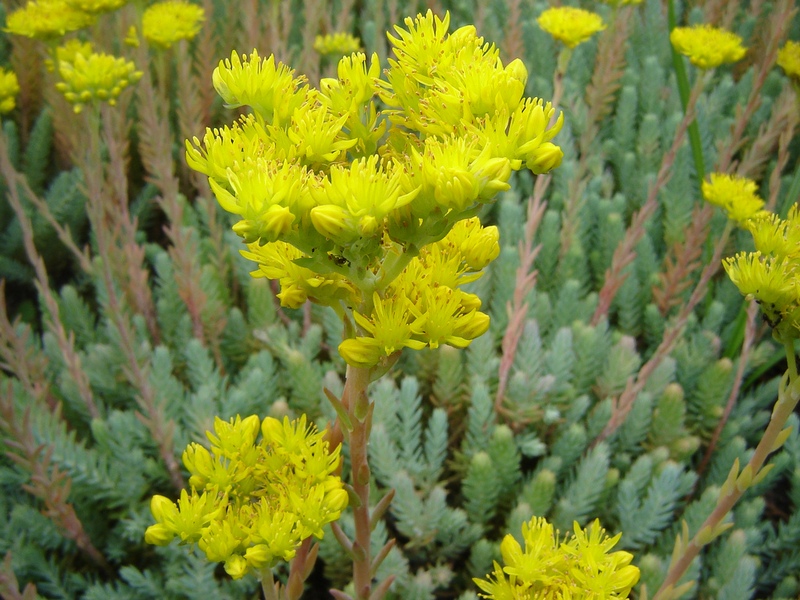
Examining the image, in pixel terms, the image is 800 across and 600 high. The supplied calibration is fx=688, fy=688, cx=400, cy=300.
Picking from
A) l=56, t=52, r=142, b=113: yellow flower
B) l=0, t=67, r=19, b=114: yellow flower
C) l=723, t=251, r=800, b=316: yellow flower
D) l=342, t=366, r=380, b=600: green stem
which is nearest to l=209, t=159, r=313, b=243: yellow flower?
l=342, t=366, r=380, b=600: green stem

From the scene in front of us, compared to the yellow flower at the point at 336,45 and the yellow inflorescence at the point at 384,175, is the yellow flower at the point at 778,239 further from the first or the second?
the yellow flower at the point at 336,45

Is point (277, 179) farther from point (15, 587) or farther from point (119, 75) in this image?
point (119, 75)

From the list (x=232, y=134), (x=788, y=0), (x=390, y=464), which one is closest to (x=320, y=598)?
(x=390, y=464)

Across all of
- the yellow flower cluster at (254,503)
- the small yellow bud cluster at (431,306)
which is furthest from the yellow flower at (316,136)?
the yellow flower cluster at (254,503)

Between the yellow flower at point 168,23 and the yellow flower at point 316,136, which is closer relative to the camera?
the yellow flower at point 316,136

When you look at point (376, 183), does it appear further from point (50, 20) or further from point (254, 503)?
point (50, 20)

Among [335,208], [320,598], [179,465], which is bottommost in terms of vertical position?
[320,598]

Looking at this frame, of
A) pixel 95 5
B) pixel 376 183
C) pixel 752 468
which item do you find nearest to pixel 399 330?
pixel 376 183
